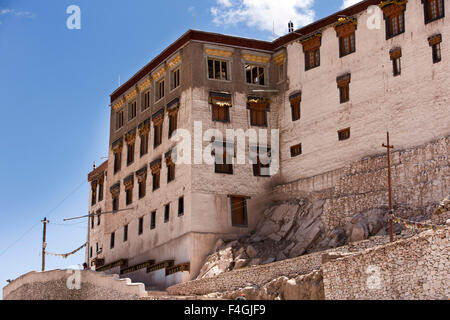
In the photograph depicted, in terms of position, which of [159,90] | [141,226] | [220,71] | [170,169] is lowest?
[141,226]

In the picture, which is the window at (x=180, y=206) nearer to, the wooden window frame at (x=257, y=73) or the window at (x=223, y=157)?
the window at (x=223, y=157)

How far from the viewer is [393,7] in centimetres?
4209

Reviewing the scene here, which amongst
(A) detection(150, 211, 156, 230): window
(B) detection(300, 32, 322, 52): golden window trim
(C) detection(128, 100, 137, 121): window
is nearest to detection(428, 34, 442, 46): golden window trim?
(B) detection(300, 32, 322, 52): golden window trim

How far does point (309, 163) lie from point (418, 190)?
824 centimetres

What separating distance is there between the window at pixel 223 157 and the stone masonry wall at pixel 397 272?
46.4 feet

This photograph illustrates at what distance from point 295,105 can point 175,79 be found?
7.35 m

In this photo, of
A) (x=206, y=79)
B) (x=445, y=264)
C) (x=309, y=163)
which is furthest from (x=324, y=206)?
(x=445, y=264)

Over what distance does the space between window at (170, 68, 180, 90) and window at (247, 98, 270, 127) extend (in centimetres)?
441

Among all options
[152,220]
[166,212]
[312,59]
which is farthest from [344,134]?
[152,220]

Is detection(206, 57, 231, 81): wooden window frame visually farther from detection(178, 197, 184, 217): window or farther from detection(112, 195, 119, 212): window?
detection(112, 195, 119, 212): window

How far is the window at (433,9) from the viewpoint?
40.1 metres

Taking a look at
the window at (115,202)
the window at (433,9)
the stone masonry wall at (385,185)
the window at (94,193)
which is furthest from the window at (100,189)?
the window at (433,9)

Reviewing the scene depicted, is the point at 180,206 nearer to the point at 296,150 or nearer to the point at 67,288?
the point at 296,150

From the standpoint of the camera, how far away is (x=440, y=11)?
40.2 meters
